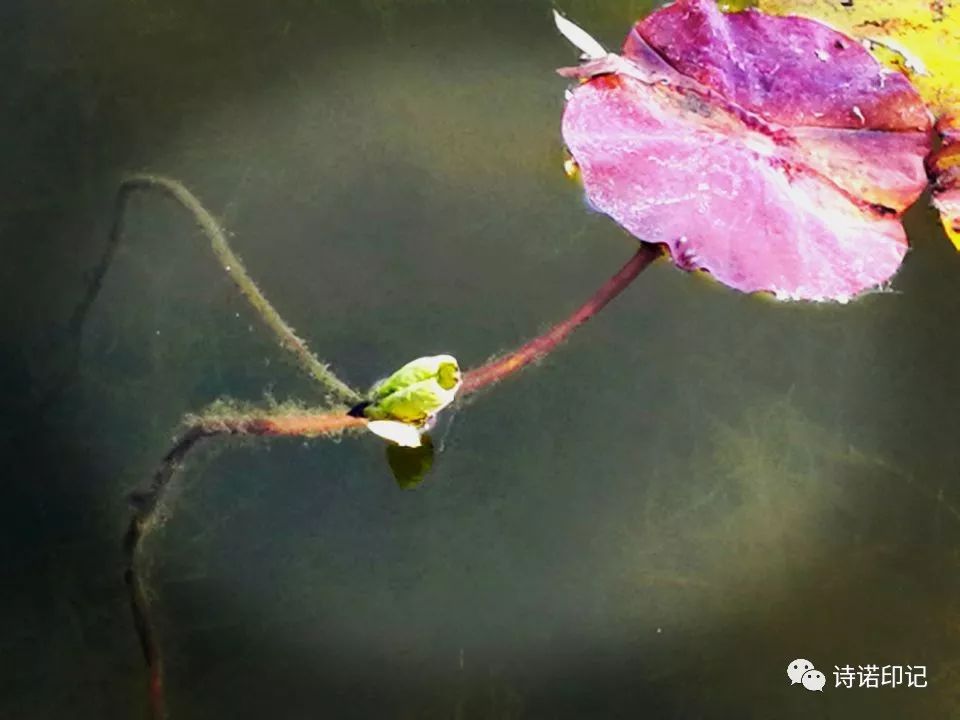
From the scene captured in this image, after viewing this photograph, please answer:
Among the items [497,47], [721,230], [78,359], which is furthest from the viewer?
[497,47]

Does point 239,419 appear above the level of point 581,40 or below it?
below

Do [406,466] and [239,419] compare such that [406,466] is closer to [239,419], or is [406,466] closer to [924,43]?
[239,419]

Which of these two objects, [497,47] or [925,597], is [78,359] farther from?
[925,597]

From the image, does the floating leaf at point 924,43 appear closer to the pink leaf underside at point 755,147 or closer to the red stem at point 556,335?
the pink leaf underside at point 755,147

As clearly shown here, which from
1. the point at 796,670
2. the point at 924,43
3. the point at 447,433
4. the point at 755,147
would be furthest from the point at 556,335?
the point at 924,43

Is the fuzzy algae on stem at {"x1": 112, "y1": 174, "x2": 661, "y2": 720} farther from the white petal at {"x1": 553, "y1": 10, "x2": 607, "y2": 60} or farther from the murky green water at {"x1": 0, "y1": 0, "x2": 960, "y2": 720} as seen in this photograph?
the white petal at {"x1": 553, "y1": 10, "x2": 607, "y2": 60}

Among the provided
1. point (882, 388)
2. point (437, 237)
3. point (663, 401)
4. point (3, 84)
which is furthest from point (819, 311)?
point (3, 84)
